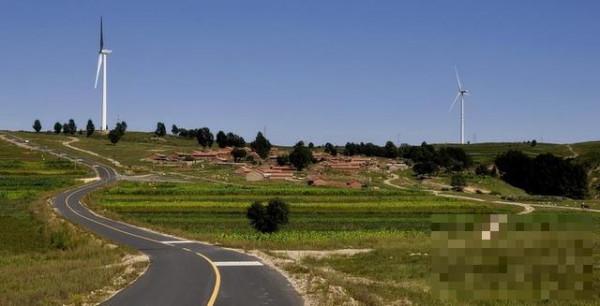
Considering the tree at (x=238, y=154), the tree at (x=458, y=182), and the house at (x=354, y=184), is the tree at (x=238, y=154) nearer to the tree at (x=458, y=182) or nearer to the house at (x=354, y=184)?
the tree at (x=458, y=182)

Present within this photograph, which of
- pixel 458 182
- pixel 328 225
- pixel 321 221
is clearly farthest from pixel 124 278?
pixel 458 182

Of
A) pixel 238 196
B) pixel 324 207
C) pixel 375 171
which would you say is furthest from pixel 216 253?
pixel 375 171

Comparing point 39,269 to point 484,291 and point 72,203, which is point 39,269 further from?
point 72,203

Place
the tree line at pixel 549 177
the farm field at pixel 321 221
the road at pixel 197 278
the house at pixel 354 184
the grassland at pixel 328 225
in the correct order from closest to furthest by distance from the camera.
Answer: the road at pixel 197 278 < the grassland at pixel 328 225 < the farm field at pixel 321 221 < the house at pixel 354 184 < the tree line at pixel 549 177

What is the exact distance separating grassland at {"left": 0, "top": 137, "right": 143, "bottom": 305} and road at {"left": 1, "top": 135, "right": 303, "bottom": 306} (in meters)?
1.51

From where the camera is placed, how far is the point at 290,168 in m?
178

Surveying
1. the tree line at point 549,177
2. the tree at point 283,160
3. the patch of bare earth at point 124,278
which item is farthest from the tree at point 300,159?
the patch of bare earth at point 124,278

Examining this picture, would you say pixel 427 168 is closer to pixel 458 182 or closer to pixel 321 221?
pixel 458 182

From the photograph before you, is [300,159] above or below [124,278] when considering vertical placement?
above

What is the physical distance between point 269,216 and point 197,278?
4341cm

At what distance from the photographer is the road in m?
20.8

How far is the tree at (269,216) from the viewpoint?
227 feet

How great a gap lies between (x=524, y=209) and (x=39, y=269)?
76832 millimetres

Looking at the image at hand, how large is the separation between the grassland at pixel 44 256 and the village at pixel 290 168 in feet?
160
